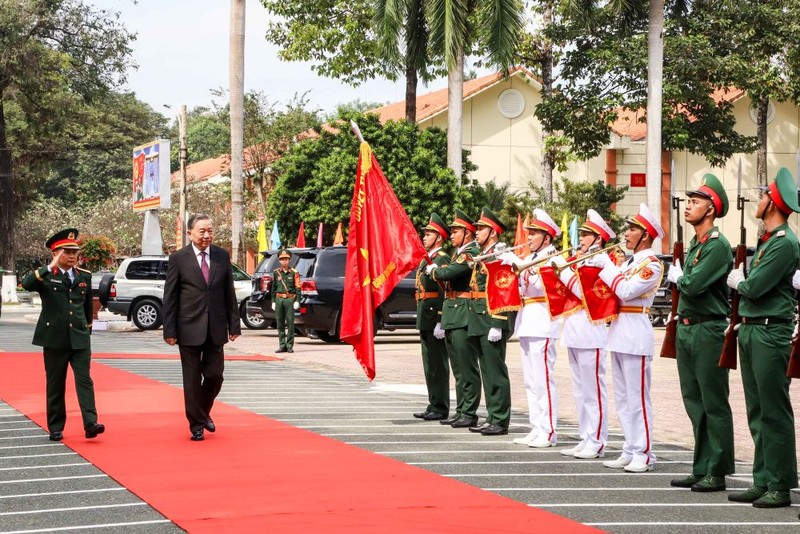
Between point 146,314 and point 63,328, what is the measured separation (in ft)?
61.4

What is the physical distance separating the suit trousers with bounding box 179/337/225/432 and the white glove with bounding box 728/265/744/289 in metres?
4.82

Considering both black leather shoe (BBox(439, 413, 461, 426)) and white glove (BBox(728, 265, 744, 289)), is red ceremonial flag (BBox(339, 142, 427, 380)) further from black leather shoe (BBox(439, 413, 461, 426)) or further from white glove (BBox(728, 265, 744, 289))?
white glove (BBox(728, 265, 744, 289))

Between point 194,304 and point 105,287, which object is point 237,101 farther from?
point 194,304

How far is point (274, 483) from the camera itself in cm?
837

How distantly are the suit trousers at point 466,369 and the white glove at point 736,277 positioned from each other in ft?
13.1

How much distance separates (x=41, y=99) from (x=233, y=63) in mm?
20938

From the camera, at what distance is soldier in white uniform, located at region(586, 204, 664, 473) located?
8922mm

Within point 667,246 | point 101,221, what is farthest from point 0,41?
point 667,246

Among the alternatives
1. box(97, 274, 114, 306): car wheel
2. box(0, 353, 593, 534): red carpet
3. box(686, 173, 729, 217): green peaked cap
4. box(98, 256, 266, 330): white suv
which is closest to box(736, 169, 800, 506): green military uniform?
box(686, 173, 729, 217): green peaked cap

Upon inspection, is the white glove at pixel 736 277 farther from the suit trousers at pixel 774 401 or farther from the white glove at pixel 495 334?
the white glove at pixel 495 334

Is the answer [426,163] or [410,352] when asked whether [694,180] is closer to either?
[426,163]

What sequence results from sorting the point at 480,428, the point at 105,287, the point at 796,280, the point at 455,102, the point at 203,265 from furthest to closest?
the point at 455,102 → the point at 105,287 → the point at 480,428 → the point at 203,265 → the point at 796,280

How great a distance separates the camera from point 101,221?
213 ft

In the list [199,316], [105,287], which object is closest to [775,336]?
[199,316]
